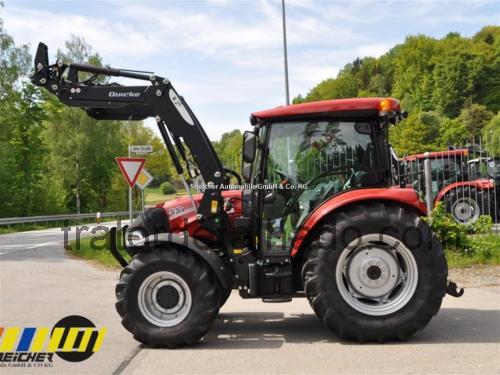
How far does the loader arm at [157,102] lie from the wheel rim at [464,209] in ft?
31.6

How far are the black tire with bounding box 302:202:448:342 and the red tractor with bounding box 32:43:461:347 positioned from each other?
0.4 inches

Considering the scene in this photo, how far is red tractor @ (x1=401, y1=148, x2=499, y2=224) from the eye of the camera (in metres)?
13.3

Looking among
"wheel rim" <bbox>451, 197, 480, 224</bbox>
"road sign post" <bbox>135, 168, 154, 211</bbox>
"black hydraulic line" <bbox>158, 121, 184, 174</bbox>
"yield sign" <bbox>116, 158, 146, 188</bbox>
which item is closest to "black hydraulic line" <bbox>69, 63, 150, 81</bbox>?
"black hydraulic line" <bbox>158, 121, 184, 174</bbox>

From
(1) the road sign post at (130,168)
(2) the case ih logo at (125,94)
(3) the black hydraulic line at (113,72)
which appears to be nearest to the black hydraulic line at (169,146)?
(2) the case ih logo at (125,94)

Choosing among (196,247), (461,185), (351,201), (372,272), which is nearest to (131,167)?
(196,247)

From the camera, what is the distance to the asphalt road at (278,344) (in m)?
4.63

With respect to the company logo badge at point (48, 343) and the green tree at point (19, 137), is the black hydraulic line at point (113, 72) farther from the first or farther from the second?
the green tree at point (19, 137)

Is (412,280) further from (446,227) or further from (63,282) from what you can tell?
(63,282)

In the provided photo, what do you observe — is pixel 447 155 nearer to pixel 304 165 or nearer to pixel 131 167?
pixel 131 167

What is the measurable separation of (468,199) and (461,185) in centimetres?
39

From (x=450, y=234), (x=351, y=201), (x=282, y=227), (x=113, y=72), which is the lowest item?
(x=450, y=234)

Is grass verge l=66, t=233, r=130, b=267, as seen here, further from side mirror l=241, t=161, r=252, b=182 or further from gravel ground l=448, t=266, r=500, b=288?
side mirror l=241, t=161, r=252, b=182

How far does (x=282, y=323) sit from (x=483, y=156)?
7.82 metres

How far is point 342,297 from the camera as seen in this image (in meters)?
5.39
